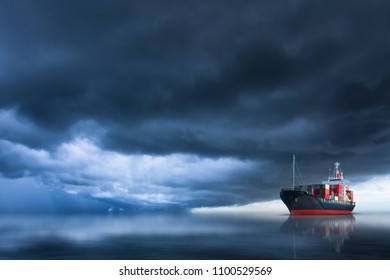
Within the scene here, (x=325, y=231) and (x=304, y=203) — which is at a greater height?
(x=304, y=203)

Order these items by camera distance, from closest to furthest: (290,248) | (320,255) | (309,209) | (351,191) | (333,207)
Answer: (320,255)
(290,248)
(309,209)
(333,207)
(351,191)

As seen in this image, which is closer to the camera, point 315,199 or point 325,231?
point 325,231

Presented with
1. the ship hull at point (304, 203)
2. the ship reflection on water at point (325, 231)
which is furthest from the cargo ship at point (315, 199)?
the ship reflection on water at point (325, 231)

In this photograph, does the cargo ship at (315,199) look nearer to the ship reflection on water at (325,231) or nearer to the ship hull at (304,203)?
the ship hull at (304,203)

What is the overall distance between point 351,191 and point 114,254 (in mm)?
184095

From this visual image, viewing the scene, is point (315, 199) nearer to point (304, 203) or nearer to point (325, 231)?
point (304, 203)

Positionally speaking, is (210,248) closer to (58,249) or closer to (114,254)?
(114,254)

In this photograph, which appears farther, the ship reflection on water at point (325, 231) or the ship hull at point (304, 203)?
the ship hull at point (304, 203)

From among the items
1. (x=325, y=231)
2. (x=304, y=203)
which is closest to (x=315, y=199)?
(x=304, y=203)

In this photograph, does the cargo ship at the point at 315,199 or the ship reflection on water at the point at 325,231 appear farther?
the cargo ship at the point at 315,199

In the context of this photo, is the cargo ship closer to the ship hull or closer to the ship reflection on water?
the ship hull

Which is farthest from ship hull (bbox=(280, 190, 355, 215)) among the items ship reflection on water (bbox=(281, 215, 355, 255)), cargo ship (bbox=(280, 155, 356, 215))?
ship reflection on water (bbox=(281, 215, 355, 255))

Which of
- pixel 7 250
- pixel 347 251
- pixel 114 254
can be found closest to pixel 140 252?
pixel 114 254

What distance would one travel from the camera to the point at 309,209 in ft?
504
